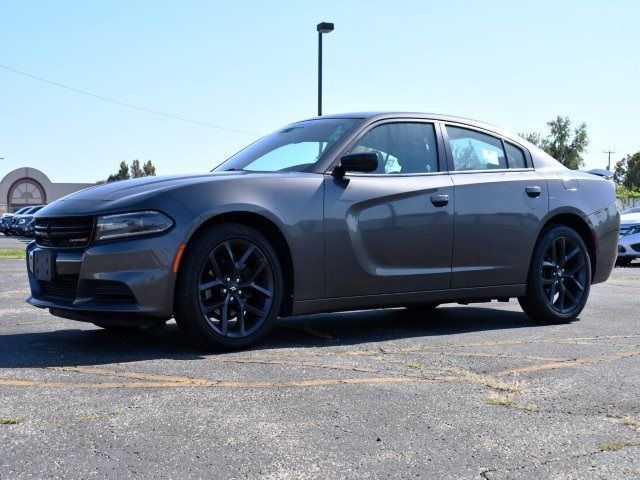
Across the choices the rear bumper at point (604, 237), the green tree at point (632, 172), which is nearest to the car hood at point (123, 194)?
the rear bumper at point (604, 237)

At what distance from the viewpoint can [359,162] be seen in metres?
5.51

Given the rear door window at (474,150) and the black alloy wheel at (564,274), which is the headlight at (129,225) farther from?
the black alloy wheel at (564,274)

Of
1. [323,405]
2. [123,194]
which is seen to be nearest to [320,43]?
[123,194]

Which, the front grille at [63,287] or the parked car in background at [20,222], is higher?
the front grille at [63,287]

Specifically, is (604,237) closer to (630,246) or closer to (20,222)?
(630,246)

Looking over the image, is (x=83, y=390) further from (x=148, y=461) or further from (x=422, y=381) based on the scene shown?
(x=422, y=381)

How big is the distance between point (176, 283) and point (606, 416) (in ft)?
8.25

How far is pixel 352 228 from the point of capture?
5590 mm

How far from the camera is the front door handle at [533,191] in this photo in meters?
6.61

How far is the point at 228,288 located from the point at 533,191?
9.15 feet

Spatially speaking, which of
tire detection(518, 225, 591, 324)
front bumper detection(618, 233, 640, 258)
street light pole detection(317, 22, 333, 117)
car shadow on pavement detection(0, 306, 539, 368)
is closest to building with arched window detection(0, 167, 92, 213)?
street light pole detection(317, 22, 333, 117)

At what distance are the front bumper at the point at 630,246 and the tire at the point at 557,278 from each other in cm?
911

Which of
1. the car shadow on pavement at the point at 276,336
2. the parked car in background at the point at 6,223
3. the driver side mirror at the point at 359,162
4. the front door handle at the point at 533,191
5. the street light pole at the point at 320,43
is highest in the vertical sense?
the street light pole at the point at 320,43

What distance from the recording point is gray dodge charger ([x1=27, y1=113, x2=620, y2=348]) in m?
4.92
